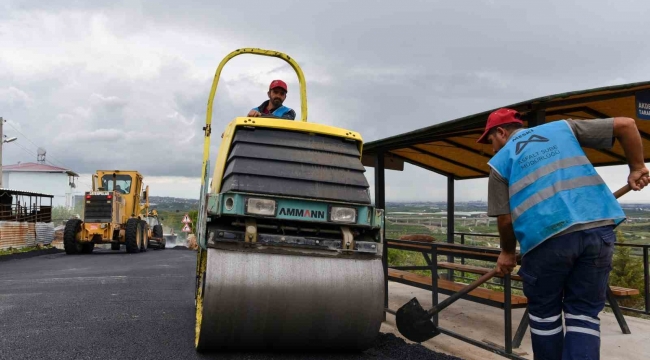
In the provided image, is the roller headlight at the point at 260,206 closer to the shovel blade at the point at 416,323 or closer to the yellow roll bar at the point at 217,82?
the yellow roll bar at the point at 217,82

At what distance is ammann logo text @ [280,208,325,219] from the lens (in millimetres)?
4059

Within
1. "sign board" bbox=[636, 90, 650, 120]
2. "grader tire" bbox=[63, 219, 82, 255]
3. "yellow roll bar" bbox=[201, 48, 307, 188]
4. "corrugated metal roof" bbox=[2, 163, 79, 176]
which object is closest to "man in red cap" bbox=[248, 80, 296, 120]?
"yellow roll bar" bbox=[201, 48, 307, 188]

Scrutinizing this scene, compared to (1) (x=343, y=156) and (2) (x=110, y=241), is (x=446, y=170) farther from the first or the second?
(2) (x=110, y=241)

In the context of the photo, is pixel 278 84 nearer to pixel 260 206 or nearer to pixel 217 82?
pixel 217 82

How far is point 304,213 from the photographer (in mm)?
4098

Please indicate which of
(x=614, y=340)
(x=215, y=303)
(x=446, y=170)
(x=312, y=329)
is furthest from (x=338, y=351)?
(x=446, y=170)

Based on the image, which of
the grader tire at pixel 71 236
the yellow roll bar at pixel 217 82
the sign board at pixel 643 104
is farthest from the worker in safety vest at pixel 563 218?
the grader tire at pixel 71 236

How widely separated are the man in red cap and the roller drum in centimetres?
189

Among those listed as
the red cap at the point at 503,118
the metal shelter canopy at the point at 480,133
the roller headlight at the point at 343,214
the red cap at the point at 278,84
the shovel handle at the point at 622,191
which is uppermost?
the red cap at the point at 278,84

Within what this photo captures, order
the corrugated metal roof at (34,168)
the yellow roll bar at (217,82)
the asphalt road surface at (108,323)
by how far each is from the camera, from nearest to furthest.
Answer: the asphalt road surface at (108,323) → the yellow roll bar at (217,82) → the corrugated metal roof at (34,168)

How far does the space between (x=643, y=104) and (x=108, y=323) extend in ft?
18.2

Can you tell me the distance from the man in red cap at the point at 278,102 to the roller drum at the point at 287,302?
1890mm

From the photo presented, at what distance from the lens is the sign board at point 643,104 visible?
4.74 metres

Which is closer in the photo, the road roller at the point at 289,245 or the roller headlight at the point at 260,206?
the road roller at the point at 289,245
